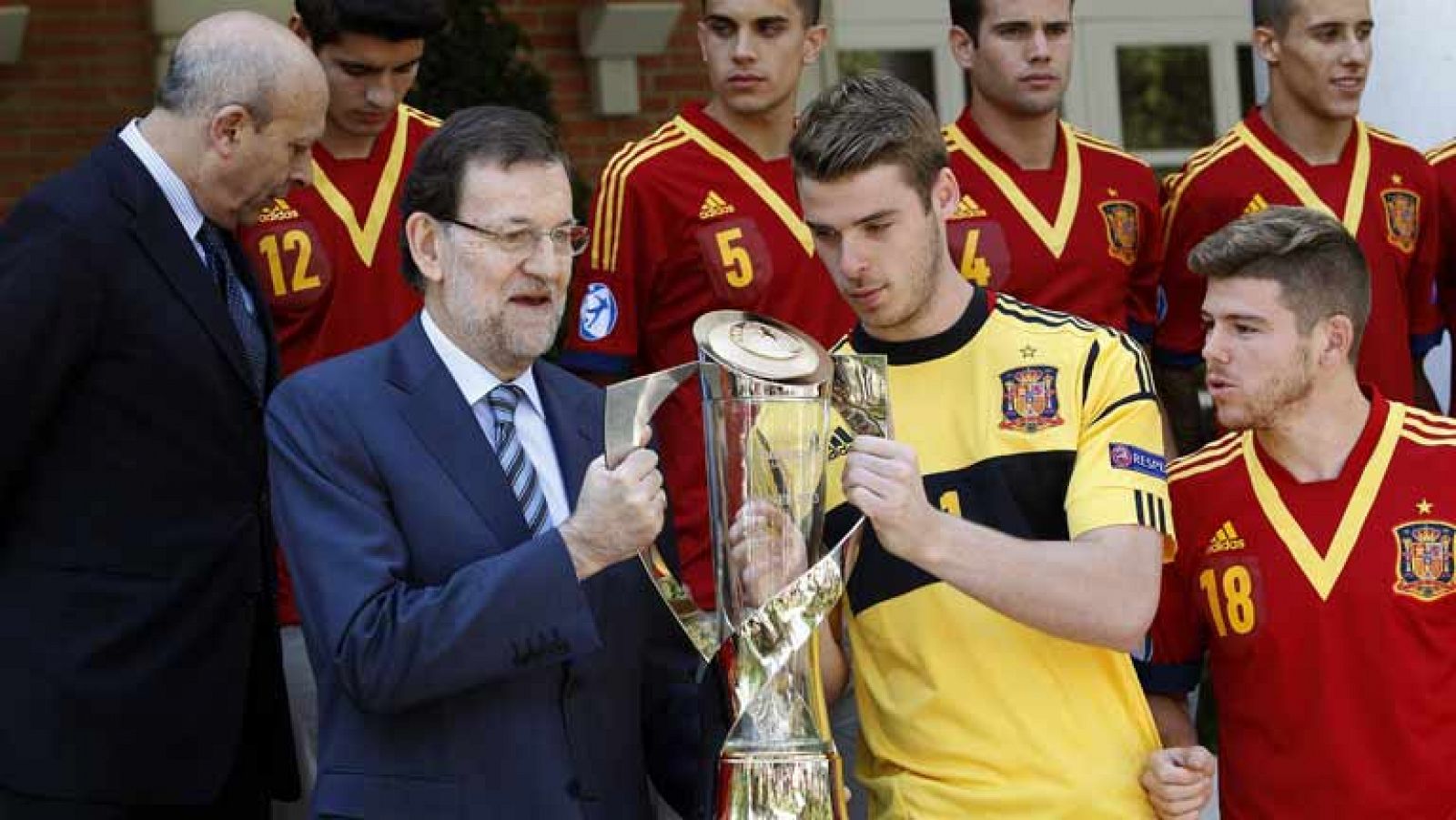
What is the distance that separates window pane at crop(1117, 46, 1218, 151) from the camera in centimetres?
953

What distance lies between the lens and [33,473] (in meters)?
3.93

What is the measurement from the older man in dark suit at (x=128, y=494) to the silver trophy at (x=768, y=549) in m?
1.09

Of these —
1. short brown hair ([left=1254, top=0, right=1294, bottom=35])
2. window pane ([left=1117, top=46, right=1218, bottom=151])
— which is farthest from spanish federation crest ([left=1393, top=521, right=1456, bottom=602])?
window pane ([left=1117, top=46, right=1218, bottom=151])

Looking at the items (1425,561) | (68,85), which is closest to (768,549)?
(1425,561)

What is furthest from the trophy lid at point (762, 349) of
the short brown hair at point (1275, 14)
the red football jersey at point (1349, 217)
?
the short brown hair at point (1275, 14)

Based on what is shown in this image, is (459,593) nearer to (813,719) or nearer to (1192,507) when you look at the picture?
(813,719)

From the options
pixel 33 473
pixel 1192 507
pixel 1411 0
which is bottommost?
pixel 1192 507

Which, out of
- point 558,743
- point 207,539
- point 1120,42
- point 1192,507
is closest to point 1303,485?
point 1192,507

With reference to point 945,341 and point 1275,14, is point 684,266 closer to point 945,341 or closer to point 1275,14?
point 945,341

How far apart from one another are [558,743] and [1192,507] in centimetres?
152

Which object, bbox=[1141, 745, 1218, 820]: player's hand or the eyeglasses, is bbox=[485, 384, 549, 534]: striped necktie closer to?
the eyeglasses

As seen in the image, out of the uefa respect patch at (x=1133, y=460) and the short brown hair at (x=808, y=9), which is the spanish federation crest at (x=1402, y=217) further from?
the uefa respect patch at (x=1133, y=460)

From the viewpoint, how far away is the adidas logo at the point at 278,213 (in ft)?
16.3

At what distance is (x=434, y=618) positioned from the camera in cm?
313
